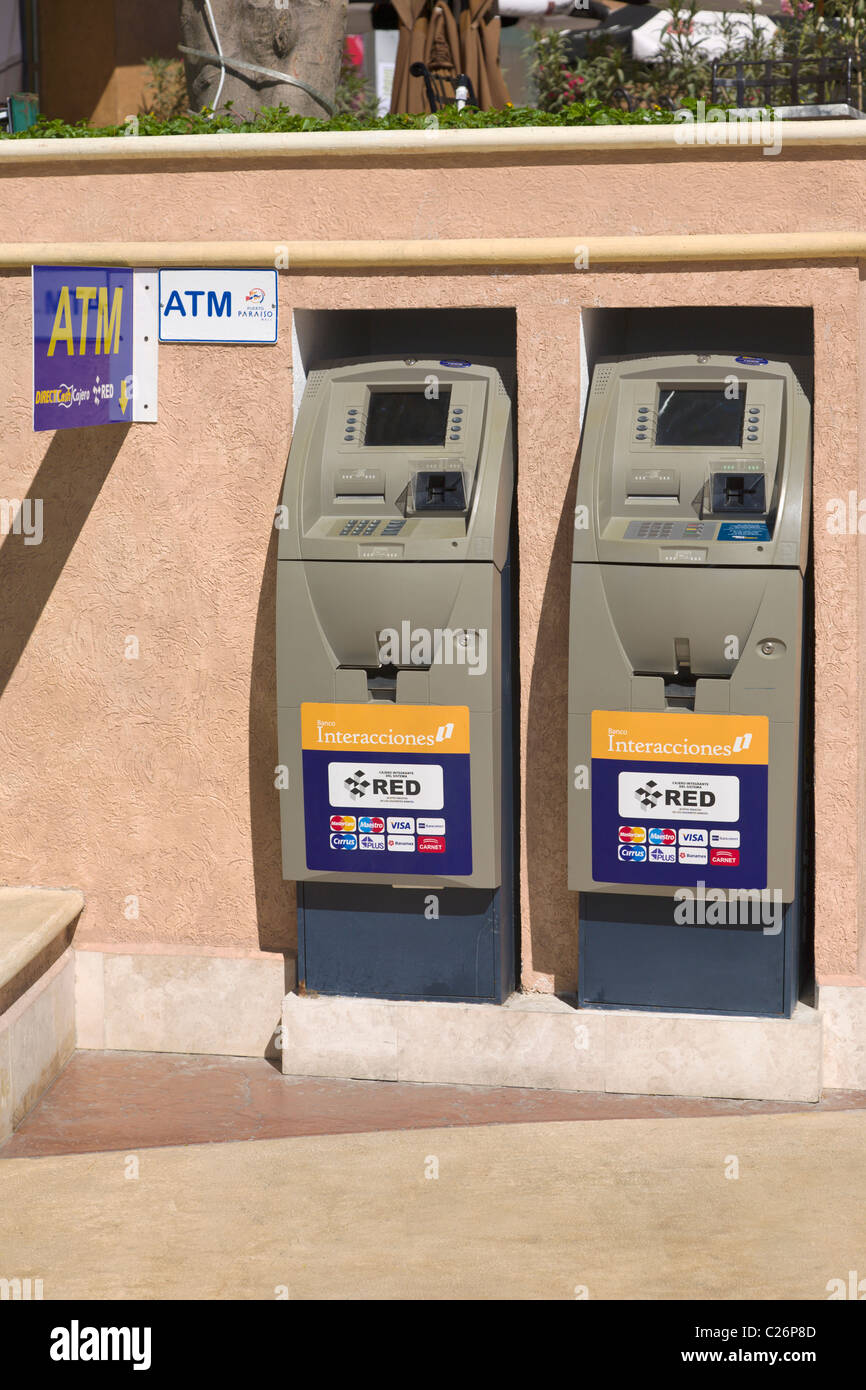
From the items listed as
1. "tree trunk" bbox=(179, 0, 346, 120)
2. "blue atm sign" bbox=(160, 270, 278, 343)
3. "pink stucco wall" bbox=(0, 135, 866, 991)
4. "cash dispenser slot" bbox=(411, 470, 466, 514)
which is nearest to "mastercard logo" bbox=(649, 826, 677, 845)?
"pink stucco wall" bbox=(0, 135, 866, 991)

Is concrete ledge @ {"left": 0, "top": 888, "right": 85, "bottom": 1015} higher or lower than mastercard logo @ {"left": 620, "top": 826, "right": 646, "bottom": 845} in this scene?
lower

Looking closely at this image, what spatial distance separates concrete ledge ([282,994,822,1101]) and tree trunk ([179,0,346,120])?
3.82 m

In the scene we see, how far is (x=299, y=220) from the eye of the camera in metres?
5.14

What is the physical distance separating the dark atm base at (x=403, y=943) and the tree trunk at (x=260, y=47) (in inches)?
136

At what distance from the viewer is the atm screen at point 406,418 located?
5074mm

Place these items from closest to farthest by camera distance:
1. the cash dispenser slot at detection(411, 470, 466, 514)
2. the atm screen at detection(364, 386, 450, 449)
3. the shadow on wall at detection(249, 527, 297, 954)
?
1. the cash dispenser slot at detection(411, 470, 466, 514)
2. the atm screen at detection(364, 386, 450, 449)
3. the shadow on wall at detection(249, 527, 297, 954)

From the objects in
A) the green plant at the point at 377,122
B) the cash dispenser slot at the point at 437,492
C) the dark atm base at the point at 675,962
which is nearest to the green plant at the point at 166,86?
the green plant at the point at 377,122

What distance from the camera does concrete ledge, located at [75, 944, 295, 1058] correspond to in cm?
550

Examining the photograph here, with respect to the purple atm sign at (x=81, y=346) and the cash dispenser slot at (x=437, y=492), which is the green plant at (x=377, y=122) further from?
the cash dispenser slot at (x=437, y=492)

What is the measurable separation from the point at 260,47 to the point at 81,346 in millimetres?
2532

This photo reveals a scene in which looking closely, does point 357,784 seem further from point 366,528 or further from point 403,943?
point 366,528

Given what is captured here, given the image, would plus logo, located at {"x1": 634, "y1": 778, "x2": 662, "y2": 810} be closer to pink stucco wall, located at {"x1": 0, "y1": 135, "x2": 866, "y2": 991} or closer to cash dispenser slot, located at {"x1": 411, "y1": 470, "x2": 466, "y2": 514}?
pink stucco wall, located at {"x1": 0, "y1": 135, "x2": 866, "y2": 991}

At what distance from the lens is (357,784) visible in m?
5.02

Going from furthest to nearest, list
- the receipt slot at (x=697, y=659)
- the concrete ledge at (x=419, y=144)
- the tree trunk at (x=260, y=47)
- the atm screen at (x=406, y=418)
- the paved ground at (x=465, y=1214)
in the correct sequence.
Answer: the tree trunk at (x=260, y=47), the atm screen at (x=406, y=418), the concrete ledge at (x=419, y=144), the receipt slot at (x=697, y=659), the paved ground at (x=465, y=1214)
